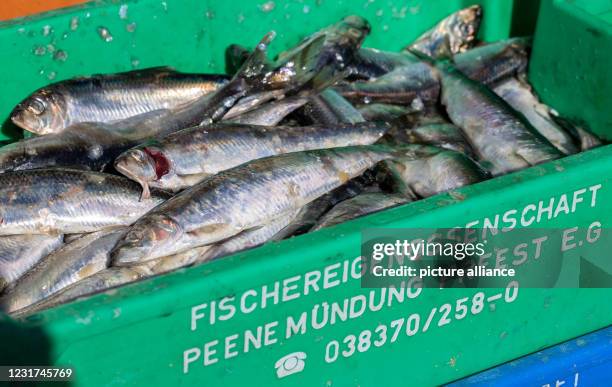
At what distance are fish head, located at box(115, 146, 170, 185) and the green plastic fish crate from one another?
0.82 meters

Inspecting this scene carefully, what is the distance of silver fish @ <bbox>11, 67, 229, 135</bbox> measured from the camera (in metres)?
3.19

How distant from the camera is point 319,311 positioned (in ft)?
7.23

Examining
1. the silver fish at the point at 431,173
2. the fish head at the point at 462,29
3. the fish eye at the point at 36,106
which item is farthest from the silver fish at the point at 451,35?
the fish eye at the point at 36,106

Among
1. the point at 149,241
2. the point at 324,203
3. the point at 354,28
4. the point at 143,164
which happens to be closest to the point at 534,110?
the point at 354,28

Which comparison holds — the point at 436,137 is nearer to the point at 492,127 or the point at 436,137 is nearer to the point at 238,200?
the point at 492,127

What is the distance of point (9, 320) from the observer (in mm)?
1836

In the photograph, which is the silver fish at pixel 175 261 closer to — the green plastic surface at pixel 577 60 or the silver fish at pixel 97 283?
the silver fish at pixel 97 283

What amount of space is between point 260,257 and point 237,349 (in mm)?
256

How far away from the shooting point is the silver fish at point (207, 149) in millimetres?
2793

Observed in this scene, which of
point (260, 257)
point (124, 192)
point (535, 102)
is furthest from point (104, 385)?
point (535, 102)

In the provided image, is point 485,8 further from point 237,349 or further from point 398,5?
point 237,349

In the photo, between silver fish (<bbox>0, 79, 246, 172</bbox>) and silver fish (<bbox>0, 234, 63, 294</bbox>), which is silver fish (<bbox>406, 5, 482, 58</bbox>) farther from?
silver fish (<bbox>0, 234, 63, 294</bbox>)

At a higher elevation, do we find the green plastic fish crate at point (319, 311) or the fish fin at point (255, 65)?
the fish fin at point (255, 65)

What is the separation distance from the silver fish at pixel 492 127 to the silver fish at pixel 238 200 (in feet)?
1.95
